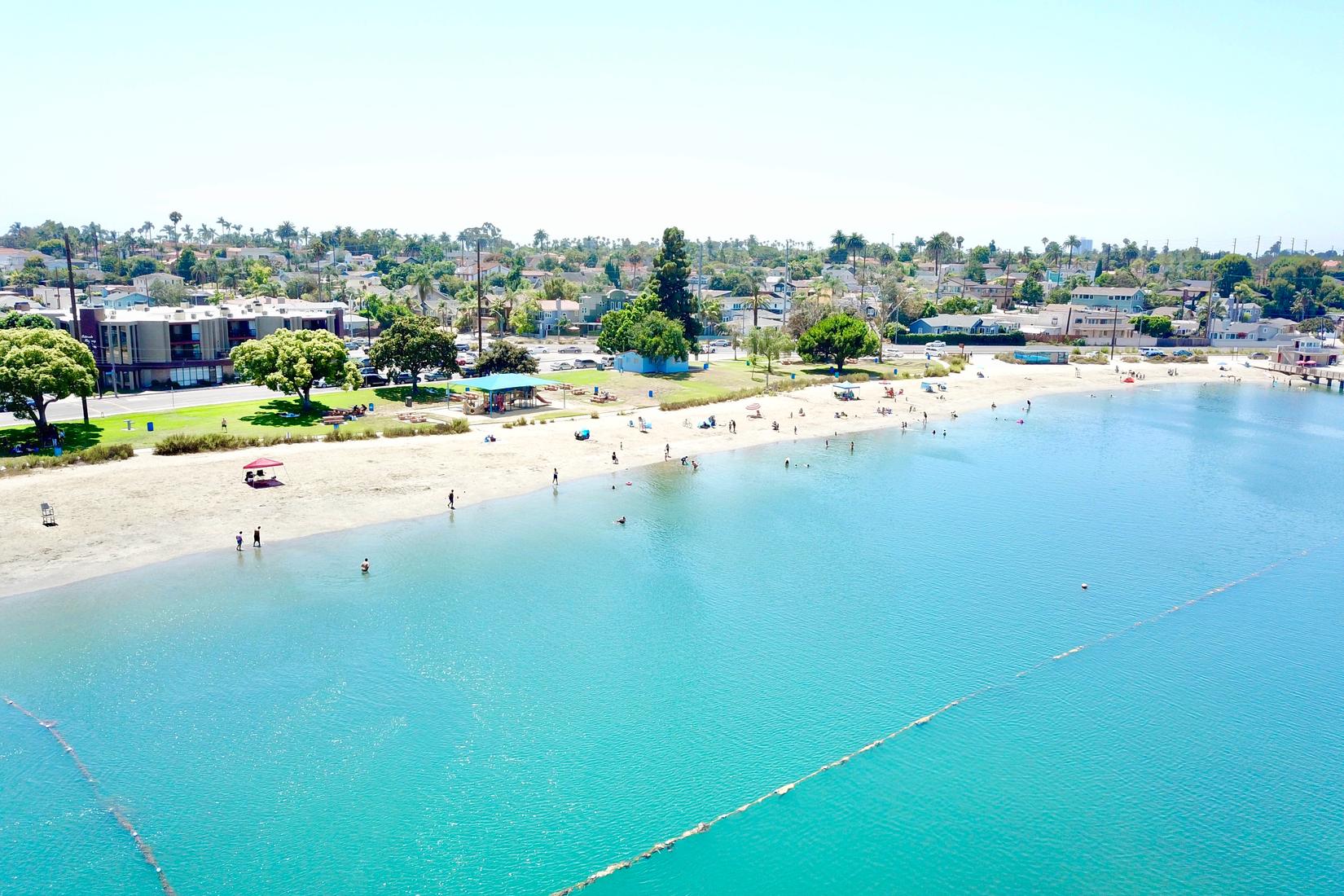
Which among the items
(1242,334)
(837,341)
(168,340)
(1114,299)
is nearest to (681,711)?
(168,340)

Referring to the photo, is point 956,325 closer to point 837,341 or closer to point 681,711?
point 837,341

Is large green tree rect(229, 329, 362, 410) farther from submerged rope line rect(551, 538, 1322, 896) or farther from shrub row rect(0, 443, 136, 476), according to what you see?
submerged rope line rect(551, 538, 1322, 896)

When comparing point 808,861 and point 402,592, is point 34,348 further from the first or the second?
point 808,861

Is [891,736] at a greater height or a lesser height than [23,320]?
lesser

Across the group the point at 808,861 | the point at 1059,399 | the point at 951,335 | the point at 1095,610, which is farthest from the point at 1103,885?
the point at 951,335

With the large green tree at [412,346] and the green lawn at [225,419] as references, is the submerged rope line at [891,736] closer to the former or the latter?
the green lawn at [225,419]

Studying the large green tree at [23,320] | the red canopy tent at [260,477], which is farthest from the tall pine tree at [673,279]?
the large green tree at [23,320]
